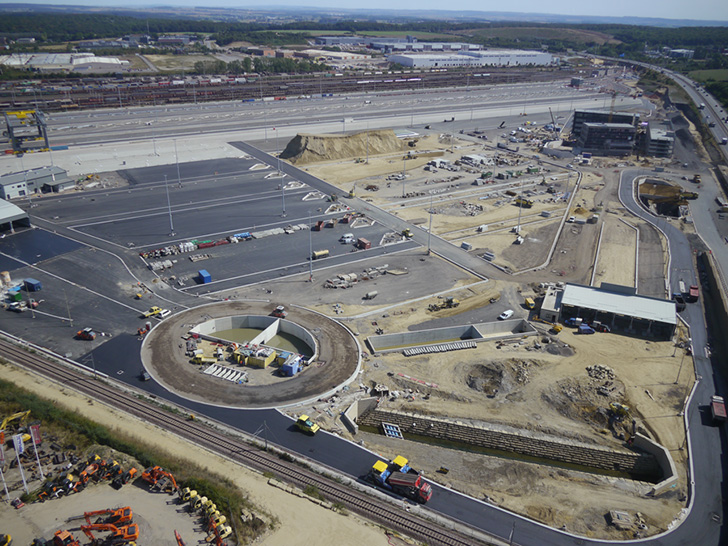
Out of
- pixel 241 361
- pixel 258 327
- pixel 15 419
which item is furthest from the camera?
pixel 258 327

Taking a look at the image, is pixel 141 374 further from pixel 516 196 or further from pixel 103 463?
pixel 516 196

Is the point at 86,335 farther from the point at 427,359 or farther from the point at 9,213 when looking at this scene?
the point at 9,213

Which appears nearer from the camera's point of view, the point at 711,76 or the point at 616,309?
the point at 616,309

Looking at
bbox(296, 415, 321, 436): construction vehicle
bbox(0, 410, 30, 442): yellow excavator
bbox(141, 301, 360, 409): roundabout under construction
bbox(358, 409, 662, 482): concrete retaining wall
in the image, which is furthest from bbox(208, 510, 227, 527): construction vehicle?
bbox(0, 410, 30, 442): yellow excavator

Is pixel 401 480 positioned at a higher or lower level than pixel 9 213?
lower

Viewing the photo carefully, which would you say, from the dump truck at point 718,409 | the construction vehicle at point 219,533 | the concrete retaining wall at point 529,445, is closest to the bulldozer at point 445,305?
the concrete retaining wall at point 529,445

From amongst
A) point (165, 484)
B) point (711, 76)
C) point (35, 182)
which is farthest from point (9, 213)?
point (711, 76)

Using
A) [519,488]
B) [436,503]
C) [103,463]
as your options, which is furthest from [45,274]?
[519,488]
